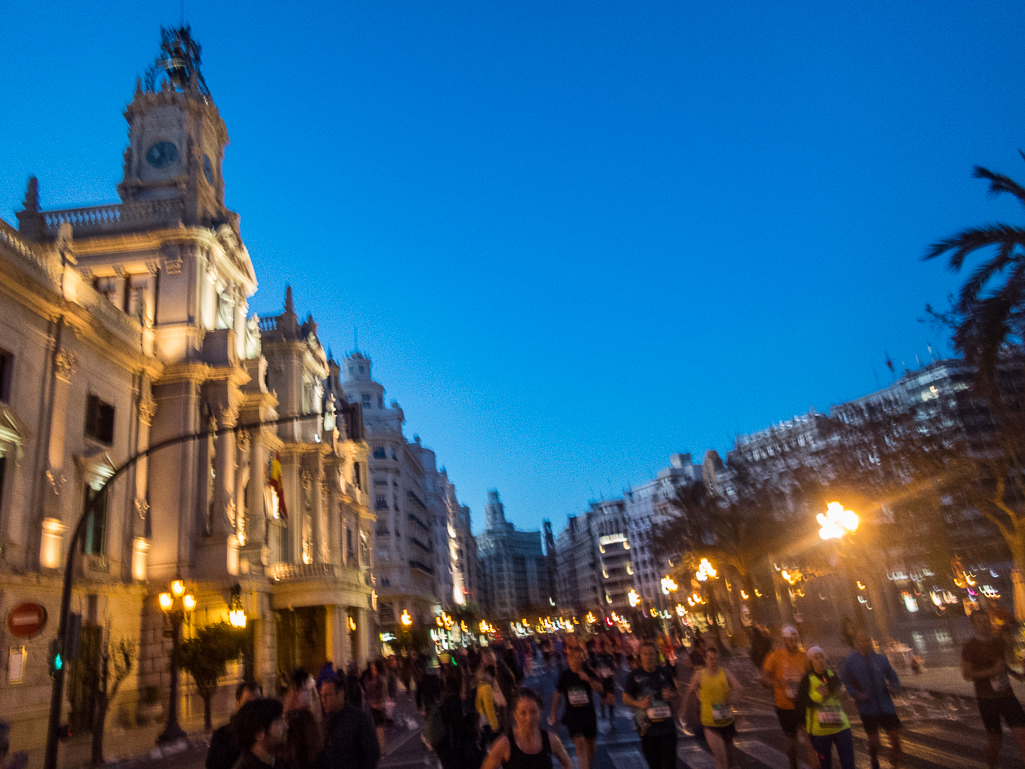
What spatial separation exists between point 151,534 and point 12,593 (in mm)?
9110

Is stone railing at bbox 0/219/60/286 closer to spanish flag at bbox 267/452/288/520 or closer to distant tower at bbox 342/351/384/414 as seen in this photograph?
spanish flag at bbox 267/452/288/520

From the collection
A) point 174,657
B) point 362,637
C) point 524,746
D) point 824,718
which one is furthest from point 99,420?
point 824,718

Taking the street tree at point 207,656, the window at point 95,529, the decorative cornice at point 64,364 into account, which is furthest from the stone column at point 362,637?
the decorative cornice at point 64,364

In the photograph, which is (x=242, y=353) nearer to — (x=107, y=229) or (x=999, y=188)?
(x=107, y=229)

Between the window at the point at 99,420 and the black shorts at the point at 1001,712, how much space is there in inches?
1051

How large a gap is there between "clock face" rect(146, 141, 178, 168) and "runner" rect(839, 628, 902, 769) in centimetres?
3754

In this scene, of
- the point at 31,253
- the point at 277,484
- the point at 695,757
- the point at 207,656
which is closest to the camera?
the point at 695,757

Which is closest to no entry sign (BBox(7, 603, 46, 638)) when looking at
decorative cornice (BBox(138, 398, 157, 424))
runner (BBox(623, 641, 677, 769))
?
runner (BBox(623, 641, 677, 769))

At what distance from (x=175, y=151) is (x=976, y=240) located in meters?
35.3

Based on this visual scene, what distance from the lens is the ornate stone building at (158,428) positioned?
2170 centimetres

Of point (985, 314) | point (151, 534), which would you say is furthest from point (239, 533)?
point (985, 314)

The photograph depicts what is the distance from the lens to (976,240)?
14227 mm

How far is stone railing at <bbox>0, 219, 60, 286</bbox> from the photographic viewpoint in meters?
21.2

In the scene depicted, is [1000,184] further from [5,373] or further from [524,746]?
[5,373]
